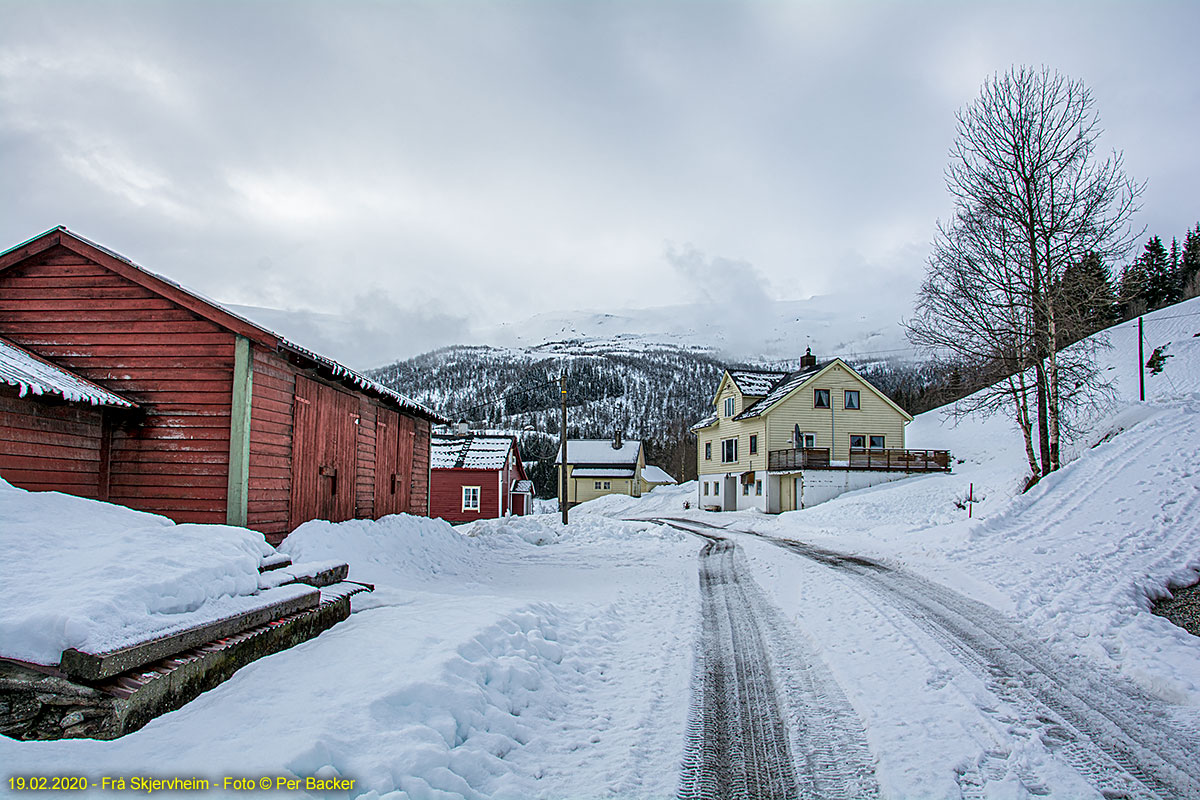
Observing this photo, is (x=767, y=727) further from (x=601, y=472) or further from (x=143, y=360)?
(x=601, y=472)

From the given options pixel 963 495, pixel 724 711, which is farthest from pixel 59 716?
pixel 963 495

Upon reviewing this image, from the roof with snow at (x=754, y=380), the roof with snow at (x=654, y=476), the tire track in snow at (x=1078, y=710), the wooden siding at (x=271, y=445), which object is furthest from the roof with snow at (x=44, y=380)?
the roof with snow at (x=654, y=476)

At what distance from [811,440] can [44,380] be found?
34.8m

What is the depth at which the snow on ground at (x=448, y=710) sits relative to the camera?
3746mm

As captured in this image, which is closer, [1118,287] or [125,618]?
[125,618]

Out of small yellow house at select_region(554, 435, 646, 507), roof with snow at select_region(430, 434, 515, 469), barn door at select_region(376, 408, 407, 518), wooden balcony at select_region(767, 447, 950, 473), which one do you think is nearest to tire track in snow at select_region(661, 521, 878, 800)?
barn door at select_region(376, 408, 407, 518)

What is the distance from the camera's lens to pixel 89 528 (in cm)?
633

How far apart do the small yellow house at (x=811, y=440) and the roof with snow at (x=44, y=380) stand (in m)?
30.2

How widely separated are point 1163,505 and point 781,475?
2498 centimetres

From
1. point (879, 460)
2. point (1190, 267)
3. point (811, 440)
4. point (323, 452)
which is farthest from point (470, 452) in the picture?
point (1190, 267)

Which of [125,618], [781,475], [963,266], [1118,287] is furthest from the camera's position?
[781,475]

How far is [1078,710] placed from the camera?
5551 mm

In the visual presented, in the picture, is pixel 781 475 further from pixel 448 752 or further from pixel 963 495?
pixel 448 752

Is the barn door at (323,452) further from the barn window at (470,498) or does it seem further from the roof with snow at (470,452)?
the roof with snow at (470,452)
